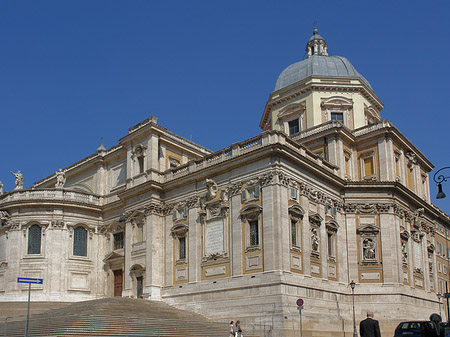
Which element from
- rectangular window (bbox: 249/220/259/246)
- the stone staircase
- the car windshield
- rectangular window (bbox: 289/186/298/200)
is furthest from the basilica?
the car windshield

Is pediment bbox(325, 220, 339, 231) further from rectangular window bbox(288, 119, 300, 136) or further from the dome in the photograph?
the dome

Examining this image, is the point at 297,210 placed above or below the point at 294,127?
below

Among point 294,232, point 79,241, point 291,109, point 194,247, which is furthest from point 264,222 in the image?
point 79,241

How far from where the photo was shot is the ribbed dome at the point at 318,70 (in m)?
51.7

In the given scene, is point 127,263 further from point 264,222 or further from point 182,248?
point 264,222

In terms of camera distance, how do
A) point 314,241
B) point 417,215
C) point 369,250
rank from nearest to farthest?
point 314,241, point 369,250, point 417,215

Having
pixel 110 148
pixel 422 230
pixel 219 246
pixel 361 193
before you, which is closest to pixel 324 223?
pixel 361 193

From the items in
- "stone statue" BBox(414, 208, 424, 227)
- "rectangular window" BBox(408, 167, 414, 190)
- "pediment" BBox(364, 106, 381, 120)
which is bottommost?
"stone statue" BBox(414, 208, 424, 227)

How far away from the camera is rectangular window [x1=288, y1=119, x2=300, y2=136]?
49759 mm

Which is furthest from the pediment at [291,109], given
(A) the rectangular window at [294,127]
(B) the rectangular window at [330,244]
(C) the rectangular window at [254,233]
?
(C) the rectangular window at [254,233]

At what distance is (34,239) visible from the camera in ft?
150

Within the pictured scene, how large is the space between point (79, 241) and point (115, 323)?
18.5 metres

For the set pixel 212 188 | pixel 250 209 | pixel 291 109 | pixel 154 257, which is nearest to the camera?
pixel 250 209

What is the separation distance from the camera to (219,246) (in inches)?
1473
